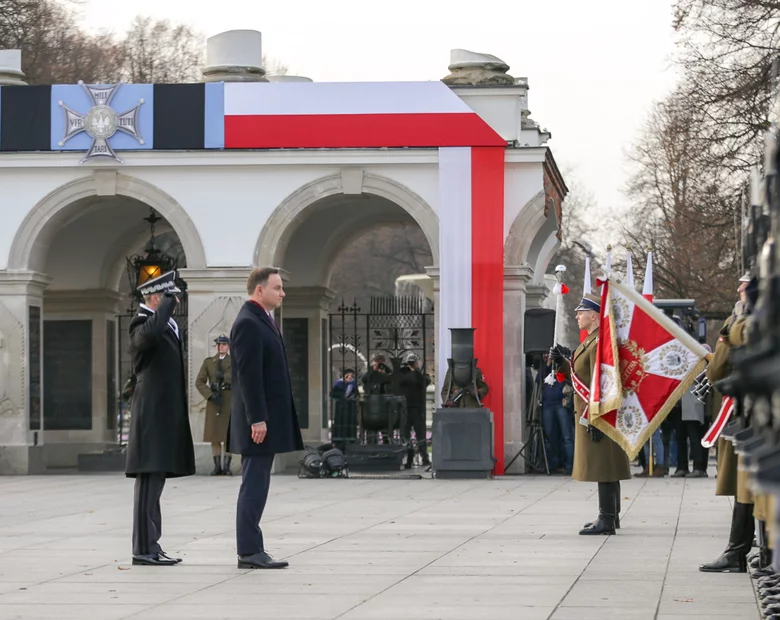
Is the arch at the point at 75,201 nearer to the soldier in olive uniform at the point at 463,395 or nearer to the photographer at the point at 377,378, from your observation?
the photographer at the point at 377,378

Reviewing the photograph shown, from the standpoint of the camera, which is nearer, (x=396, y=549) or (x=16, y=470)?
(x=396, y=549)

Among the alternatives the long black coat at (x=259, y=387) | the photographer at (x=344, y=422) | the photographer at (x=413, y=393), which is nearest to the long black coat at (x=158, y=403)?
the long black coat at (x=259, y=387)

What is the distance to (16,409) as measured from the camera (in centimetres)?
2211

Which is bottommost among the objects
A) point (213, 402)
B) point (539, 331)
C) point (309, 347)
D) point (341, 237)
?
point (213, 402)

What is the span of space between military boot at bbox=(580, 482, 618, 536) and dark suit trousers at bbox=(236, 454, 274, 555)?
330 centimetres

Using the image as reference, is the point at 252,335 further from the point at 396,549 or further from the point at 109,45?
the point at 109,45

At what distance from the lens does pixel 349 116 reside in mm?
21953

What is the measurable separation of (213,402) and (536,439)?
4.45 metres

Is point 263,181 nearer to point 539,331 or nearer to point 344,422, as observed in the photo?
point 344,422

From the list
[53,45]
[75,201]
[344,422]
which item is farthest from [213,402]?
[53,45]

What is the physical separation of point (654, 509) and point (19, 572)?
7.00 meters

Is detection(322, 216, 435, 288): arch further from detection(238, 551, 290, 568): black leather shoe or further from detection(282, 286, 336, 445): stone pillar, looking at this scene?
detection(238, 551, 290, 568): black leather shoe

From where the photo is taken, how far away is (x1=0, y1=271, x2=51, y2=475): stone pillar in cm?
2203

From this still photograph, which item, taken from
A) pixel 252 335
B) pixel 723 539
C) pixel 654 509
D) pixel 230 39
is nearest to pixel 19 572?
pixel 252 335
